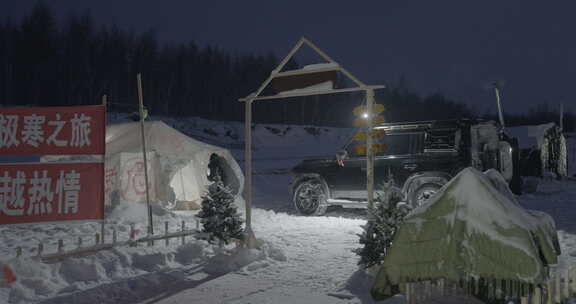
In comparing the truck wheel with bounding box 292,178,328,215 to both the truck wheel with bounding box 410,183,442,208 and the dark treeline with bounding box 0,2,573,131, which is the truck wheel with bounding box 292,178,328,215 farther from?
the dark treeline with bounding box 0,2,573,131

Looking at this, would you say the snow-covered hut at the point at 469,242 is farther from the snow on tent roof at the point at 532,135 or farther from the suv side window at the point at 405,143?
the snow on tent roof at the point at 532,135

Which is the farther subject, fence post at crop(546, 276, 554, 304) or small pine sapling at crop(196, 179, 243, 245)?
small pine sapling at crop(196, 179, 243, 245)

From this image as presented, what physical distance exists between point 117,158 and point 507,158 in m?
10.6

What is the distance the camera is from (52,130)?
685 centimetres

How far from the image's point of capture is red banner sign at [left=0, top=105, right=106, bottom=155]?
6613 millimetres

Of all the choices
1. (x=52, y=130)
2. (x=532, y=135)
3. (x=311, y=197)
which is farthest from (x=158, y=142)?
(x=532, y=135)

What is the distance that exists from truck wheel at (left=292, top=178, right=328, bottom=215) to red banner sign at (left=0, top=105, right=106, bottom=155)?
21.0ft

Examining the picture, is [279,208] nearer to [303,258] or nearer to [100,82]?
[303,258]

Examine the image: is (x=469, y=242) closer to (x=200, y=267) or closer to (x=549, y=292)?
(x=549, y=292)

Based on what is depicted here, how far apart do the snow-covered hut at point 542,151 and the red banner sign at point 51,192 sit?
60.4 ft

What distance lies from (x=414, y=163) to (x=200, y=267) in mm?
5805

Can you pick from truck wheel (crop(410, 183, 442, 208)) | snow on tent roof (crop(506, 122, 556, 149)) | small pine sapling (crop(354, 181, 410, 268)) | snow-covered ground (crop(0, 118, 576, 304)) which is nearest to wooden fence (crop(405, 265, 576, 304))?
snow-covered ground (crop(0, 118, 576, 304))

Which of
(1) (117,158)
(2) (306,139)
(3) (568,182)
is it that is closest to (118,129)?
(1) (117,158)

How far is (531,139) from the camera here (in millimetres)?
22000
